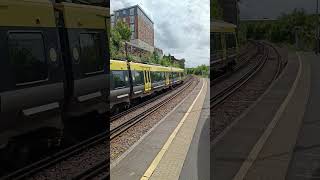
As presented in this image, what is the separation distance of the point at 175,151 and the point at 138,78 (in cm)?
40

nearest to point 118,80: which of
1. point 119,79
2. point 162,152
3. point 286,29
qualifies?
point 119,79

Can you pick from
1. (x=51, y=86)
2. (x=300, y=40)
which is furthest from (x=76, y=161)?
(x=300, y=40)

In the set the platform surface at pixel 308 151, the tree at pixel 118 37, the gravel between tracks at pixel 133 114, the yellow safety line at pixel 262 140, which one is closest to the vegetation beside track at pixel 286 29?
the yellow safety line at pixel 262 140

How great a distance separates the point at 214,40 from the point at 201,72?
148 millimetres

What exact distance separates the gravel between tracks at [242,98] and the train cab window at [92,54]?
56 centimetres

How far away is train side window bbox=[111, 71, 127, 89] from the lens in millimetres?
1802

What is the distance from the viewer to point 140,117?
186 centimetres

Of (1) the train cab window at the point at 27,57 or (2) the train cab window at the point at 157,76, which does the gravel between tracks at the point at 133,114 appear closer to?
(2) the train cab window at the point at 157,76

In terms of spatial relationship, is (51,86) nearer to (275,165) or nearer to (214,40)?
(214,40)

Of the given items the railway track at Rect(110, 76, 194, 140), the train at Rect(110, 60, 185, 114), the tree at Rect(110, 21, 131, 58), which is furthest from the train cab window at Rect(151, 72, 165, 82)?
the tree at Rect(110, 21, 131, 58)

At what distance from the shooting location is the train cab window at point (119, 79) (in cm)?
180

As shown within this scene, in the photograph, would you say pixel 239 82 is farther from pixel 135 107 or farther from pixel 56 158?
pixel 56 158

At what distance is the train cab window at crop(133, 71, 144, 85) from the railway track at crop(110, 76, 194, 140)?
14 cm

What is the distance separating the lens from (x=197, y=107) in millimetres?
1802
